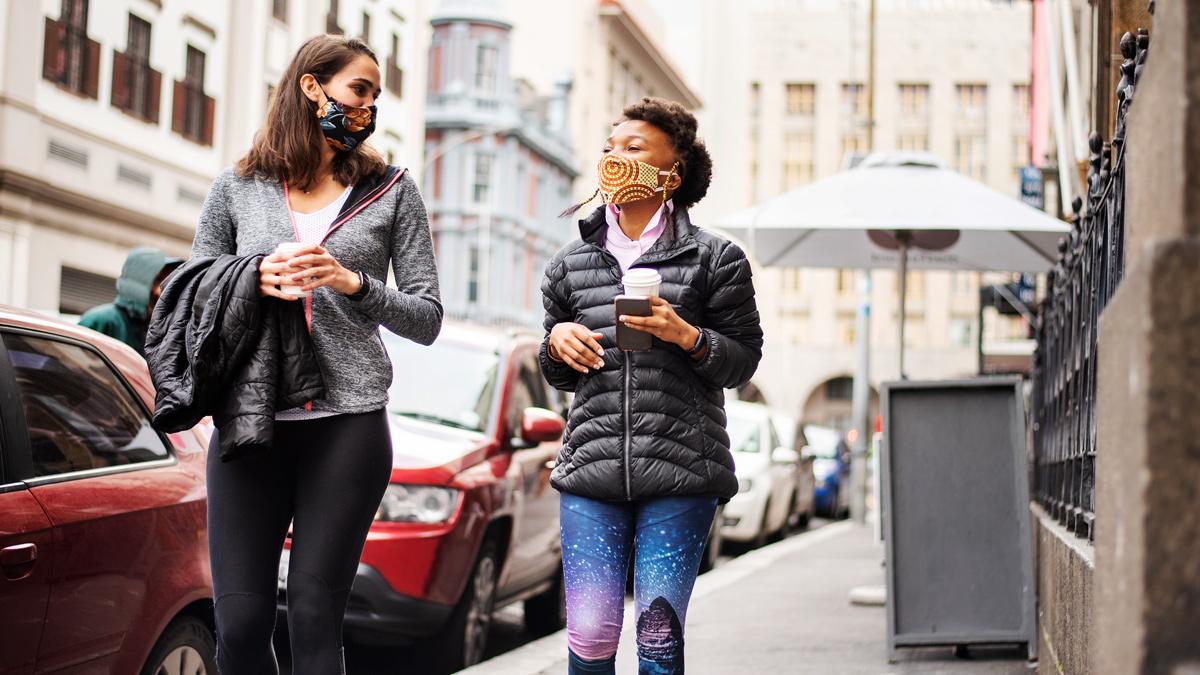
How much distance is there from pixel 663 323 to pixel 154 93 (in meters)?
25.2

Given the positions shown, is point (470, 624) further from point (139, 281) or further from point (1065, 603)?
point (1065, 603)

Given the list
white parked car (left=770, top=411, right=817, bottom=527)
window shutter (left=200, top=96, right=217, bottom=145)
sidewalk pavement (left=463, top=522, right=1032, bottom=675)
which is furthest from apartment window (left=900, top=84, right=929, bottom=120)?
sidewalk pavement (left=463, top=522, right=1032, bottom=675)

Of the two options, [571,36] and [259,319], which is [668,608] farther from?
[571,36]

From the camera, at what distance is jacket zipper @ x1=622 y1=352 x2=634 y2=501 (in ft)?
13.3

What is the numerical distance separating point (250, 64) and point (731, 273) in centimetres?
2815

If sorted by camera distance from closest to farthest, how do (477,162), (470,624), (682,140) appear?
1. (682,140)
2. (470,624)
3. (477,162)

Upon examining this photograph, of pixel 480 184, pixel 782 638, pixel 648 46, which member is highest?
pixel 648 46

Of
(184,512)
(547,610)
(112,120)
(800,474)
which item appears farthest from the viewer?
(112,120)

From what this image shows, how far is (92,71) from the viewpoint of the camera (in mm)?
25422

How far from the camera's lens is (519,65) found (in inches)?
2534

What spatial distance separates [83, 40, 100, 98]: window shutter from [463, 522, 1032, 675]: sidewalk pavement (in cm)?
1597

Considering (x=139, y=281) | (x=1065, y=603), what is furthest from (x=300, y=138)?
(x=139, y=281)

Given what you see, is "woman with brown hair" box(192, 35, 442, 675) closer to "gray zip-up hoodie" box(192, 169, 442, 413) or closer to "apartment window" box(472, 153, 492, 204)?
"gray zip-up hoodie" box(192, 169, 442, 413)

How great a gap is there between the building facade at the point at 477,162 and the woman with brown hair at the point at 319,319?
164 ft
